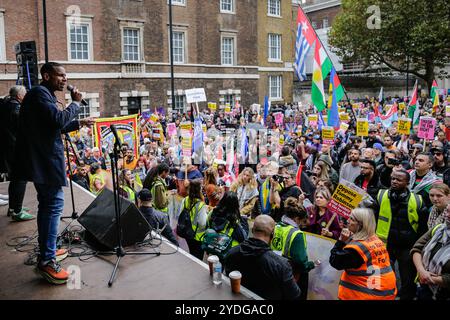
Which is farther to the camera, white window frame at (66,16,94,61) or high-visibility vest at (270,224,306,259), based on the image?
white window frame at (66,16,94,61)

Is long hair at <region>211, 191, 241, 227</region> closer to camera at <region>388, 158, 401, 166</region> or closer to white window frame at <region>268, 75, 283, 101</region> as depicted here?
camera at <region>388, 158, 401, 166</region>

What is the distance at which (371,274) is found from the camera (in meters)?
3.62

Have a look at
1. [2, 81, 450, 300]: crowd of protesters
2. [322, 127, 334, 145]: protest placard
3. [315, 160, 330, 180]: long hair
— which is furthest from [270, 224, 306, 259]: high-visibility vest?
[322, 127, 334, 145]: protest placard

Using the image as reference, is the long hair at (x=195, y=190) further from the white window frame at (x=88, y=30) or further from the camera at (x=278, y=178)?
the white window frame at (x=88, y=30)

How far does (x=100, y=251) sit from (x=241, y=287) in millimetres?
1606

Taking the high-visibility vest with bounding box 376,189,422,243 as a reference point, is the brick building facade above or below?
above

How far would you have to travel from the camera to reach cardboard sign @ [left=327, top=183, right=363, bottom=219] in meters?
4.84

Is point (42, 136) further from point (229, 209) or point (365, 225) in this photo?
point (365, 225)

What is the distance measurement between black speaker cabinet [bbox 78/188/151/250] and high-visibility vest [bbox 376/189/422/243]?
279 centimetres

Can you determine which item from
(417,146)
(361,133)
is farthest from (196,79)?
(417,146)

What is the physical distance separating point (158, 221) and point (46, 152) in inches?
85.2

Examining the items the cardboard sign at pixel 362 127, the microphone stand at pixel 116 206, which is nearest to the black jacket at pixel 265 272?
the microphone stand at pixel 116 206

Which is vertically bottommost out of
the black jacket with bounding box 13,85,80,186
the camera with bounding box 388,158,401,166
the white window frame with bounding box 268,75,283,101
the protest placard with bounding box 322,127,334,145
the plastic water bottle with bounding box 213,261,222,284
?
the plastic water bottle with bounding box 213,261,222,284

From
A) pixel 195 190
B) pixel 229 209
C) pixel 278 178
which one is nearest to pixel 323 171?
pixel 278 178
